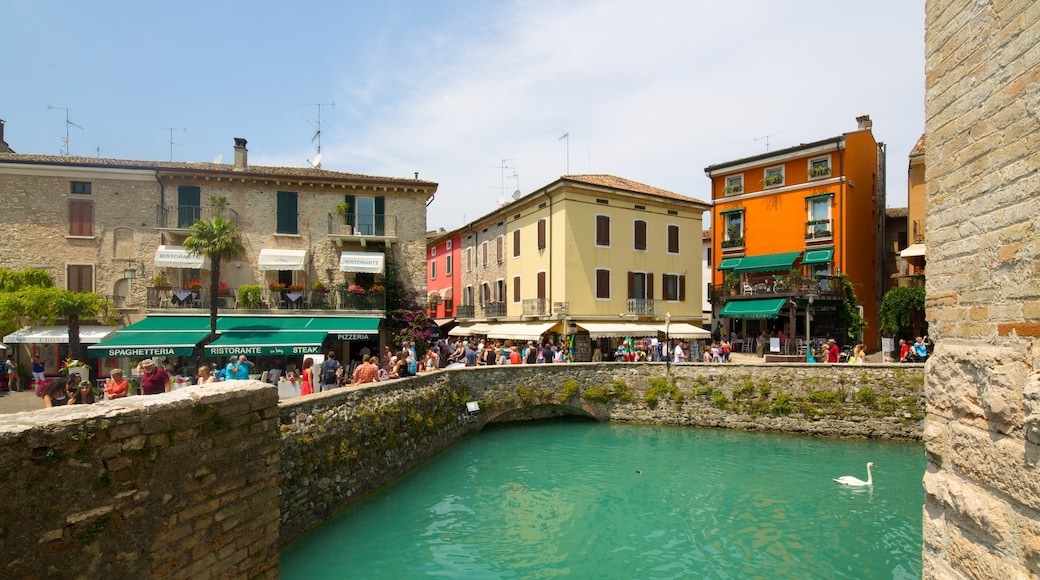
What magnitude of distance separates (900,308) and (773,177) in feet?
30.8

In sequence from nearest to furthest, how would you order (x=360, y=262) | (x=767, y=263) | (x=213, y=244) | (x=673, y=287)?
(x=213, y=244) < (x=360, y=262) < (x=673, y=287) < (x=767, y=263)

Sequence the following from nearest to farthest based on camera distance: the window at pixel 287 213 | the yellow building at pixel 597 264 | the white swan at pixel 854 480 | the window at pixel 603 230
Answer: the white swan at pixel 854 480
the window at pixel 287 213
the yellow building at pixel 597 264
the window at pixel 603 230

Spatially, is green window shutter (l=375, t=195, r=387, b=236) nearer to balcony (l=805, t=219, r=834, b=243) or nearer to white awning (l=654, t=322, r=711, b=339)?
white awning (l=654, t=322, r=711, b=339)

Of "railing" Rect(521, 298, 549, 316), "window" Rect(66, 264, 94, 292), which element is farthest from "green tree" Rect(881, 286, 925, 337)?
"window" Rect(66, 264, 94, 292)

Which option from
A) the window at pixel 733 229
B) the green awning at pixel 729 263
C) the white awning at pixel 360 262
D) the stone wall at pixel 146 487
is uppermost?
the window at pixel 733 229

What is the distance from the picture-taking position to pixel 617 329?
25.9 m

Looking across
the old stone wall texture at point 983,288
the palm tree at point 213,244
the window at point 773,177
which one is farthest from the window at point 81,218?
the window at point 773,177

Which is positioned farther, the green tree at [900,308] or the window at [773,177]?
the window at [773,177]

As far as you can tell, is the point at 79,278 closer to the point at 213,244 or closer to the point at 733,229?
the point at 213,244

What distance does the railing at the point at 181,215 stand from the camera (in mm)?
21906

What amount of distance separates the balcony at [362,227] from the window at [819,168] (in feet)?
70.8

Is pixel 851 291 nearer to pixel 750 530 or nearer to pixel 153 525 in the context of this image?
pixel 750 530

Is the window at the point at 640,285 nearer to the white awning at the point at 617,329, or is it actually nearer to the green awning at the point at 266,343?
the white awning at the point at 617,329

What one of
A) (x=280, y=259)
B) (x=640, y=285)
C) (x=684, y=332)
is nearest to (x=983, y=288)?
(x=684, y=332)
